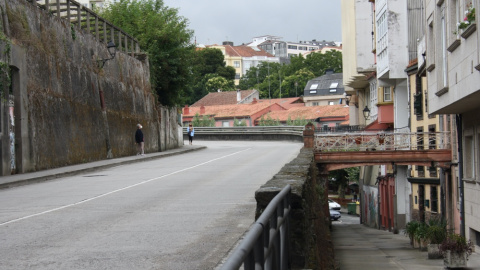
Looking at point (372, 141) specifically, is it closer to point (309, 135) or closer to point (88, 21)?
point (309, 135)

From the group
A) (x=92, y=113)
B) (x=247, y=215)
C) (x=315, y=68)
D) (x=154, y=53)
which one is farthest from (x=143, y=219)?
(x=315, y=68)

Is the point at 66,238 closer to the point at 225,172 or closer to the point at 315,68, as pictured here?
the point at 225,172

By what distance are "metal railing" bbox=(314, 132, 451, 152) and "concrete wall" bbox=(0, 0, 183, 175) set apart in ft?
32.6

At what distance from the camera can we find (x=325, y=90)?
410 feet

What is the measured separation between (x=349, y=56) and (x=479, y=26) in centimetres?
3577

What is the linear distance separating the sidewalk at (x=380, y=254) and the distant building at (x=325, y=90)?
269 feet

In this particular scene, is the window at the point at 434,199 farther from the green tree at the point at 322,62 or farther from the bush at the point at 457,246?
the green tree at the point at 322,62

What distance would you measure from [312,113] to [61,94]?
74.5m

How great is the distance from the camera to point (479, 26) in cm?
1739

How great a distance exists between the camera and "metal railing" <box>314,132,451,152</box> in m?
→ 33.9

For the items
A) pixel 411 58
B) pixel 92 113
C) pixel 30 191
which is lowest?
pixel 30 191

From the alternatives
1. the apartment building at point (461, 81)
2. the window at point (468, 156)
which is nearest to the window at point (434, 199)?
the apartment building at point (461, 81)

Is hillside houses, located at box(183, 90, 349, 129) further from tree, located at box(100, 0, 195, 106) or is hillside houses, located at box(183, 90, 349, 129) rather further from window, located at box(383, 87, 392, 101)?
window, located at box(383, 87, 392, 101)

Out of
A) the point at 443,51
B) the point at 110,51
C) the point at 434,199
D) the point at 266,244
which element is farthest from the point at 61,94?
the point at 266,244
